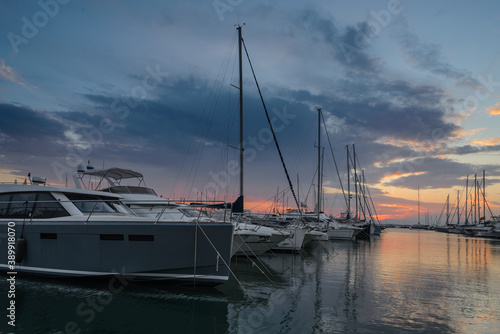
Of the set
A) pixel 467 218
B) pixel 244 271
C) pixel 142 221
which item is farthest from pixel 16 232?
pixel 467 218

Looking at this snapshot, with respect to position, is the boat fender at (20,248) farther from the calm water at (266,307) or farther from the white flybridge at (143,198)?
the white flybridge at (143,198)

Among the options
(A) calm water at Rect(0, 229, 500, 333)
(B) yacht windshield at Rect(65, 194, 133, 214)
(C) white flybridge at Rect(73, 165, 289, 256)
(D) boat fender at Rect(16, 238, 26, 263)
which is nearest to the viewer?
(A) calm water at Rect(0, 229, 500, 333)

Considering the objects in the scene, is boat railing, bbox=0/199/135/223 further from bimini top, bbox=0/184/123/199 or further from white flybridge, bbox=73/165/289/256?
white flybridge, bbox=73/165/289/256

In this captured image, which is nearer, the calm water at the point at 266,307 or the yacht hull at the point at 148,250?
the calm water at the point at 266,307

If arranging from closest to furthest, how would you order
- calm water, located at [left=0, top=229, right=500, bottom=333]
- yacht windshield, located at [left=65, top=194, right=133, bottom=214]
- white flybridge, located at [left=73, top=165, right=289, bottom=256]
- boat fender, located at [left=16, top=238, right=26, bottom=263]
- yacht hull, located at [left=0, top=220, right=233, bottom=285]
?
1. calm water, located at [left=0, top=229, right=500, bottom=333]
2. yacht hull, located at [left=0, top=220, right=233, bottom=285]
3. boat fender, located at [left=16, top=238, right=26, bottom=263]
4. yacht windshield, located at [left=65, top=194, right=133, bottom=214]
5. white flybridge, located at [left=73, top=165, right=289, bottom=256]

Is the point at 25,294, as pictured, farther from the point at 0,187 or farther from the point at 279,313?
the point at 279,313

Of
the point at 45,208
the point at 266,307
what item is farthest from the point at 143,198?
the point at 266,307

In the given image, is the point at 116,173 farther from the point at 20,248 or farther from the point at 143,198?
the point at 20,248

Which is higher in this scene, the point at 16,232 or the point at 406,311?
the point at 16,232

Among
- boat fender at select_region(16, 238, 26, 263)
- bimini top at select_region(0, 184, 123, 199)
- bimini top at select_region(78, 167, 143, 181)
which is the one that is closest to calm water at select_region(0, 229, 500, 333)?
boat fender at select_region(16, 238, 26, 263)

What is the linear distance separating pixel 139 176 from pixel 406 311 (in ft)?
49.4

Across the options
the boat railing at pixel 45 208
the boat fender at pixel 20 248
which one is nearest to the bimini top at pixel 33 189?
the boat railing at pixel 45 208

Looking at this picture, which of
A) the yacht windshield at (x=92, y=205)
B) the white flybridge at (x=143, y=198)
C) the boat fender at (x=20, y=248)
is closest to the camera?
the boat fender at (x=20, y=248)

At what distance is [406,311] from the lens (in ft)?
34.1
